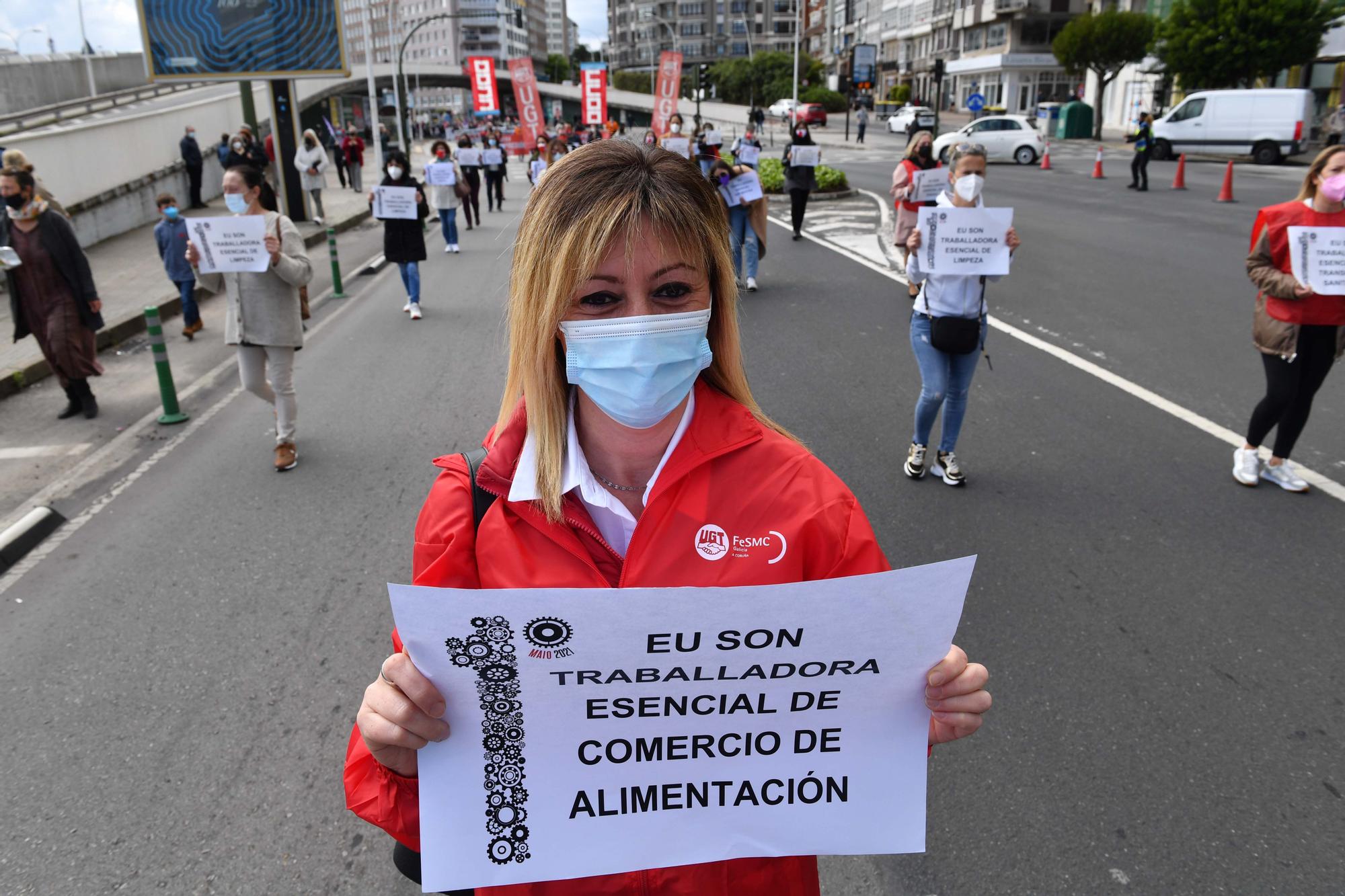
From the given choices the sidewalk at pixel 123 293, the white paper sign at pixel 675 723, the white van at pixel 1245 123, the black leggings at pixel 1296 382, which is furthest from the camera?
the white van at pixel 1245 123

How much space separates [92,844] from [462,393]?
554 centimetres

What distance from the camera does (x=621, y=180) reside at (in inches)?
64.0

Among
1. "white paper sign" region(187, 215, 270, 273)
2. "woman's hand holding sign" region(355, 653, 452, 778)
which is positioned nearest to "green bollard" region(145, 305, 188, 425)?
"white paper sign" region(187, 215, 270, 273)

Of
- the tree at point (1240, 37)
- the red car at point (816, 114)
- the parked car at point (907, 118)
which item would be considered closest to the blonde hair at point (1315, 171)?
the tree at point (1240, 37)

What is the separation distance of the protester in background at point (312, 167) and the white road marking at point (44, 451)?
48.9 ft

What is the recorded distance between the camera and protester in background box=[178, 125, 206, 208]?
73.2 ft

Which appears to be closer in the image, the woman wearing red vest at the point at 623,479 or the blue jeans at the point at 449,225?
the woman wearing red vest at the point at 623,479

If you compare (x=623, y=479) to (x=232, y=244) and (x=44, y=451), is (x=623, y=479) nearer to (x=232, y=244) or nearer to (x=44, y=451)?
(x=232, y=244)

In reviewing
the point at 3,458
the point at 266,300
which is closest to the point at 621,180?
the point at 266,300

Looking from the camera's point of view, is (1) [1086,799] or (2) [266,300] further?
(2) [266,300]

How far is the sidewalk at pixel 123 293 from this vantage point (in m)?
9.35

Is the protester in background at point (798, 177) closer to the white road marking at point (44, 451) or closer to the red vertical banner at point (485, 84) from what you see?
the white road marking at point (44, 451)

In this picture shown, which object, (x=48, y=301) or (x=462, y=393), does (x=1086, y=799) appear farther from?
(x=48, y=301)

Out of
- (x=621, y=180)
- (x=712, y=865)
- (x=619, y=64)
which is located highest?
(x=619, y=64)
